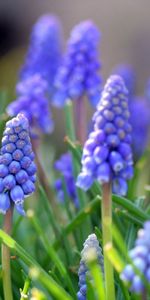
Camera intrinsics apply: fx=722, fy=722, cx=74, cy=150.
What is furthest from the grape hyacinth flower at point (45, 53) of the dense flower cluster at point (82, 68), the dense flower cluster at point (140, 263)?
the dense flower cluster at point (140, 263)

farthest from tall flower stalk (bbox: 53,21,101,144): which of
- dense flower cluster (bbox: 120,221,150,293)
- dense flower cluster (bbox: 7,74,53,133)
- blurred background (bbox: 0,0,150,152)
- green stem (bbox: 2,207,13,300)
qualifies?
blurred background (bbox: 0,0,150,152)

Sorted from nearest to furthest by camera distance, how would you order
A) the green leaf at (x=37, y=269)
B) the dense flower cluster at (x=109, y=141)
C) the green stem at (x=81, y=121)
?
the green leaf at (x=37, y=269)
the dense flower cluster at (x=109, y=141)
the green stem at (x=81, y=121)

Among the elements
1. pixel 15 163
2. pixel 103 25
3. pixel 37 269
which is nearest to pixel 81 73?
pixel 15 163

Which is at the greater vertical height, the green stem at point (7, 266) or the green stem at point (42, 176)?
the green stem at point (42, 176)

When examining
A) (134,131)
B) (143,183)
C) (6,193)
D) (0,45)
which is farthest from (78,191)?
(0,45)

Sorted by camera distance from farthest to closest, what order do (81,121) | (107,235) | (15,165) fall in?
(81,121), (15,165), (107,235)

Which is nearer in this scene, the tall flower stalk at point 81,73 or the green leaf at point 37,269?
the green leaf at point 37,269

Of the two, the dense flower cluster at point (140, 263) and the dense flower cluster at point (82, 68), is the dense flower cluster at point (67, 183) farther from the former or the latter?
the dense flower cluster at point (140, 263)

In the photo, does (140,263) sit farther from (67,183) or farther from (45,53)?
(45,53)
